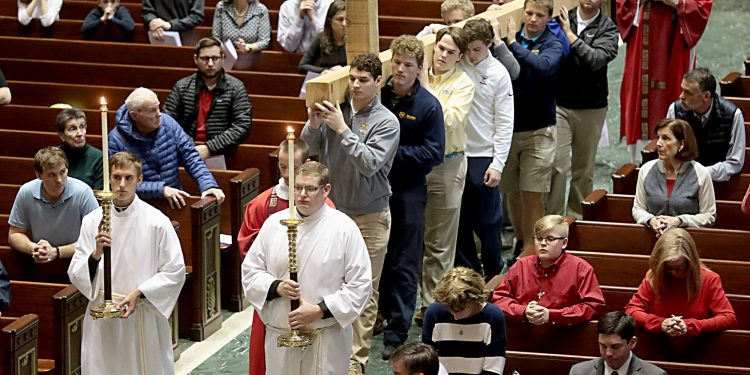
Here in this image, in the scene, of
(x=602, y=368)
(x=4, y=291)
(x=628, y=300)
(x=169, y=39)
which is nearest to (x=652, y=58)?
(x=628, y=300)

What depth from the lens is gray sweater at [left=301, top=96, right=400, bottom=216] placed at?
7351mm

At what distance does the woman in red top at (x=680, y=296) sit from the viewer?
6.63 metres

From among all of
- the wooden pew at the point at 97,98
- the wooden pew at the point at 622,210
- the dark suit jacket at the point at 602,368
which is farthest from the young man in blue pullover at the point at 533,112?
the dark suit jacket at the point at 602,368

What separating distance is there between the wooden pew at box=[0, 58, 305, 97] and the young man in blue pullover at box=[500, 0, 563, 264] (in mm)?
1725

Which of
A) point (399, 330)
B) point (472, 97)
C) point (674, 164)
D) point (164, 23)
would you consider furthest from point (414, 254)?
point (164, 23)

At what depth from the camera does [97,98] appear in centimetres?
1012

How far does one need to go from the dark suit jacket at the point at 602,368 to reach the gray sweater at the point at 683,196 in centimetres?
161

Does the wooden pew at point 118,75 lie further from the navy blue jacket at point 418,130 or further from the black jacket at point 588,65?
the navy blue jacket at point 418,130

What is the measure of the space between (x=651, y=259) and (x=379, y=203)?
4.84 ft

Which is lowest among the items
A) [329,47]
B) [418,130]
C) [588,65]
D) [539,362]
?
[539,362]

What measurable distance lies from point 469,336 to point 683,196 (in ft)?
6.53

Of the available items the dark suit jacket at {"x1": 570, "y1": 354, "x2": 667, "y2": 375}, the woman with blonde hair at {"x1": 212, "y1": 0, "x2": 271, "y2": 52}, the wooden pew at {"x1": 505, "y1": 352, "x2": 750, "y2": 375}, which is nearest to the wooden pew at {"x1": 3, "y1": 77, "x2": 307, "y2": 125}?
the woman with blonde hair at {"x1": 212, "y1": 0, "x2": 271, "y2": 52}

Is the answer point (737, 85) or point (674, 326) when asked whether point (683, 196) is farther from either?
point (737, 85)

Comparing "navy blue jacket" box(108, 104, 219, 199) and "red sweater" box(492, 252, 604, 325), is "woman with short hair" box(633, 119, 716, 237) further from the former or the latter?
"navy blue jacket" box(108, 104, 219, 199)
